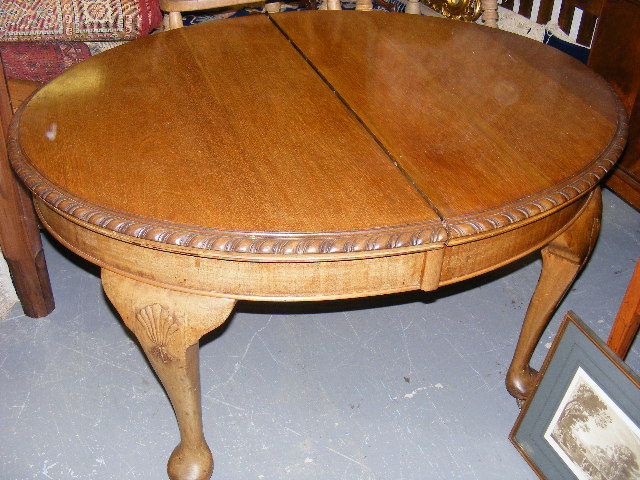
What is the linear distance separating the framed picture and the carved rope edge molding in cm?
36

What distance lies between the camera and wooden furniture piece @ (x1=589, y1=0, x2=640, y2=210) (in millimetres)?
1775

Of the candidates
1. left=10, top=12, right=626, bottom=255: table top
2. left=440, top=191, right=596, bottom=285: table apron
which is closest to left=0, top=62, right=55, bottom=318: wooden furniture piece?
left=10, top=12, right=626, bottom=255: table top

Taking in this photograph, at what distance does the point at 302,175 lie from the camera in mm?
930

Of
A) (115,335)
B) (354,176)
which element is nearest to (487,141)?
(354,176)

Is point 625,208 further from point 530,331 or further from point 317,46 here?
point 317,46

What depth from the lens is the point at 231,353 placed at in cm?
158

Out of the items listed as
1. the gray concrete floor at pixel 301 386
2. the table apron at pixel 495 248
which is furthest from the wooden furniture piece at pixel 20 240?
the table apron at pixel 495 248

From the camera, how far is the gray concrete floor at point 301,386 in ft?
4.33

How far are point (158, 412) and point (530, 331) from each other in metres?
0.86

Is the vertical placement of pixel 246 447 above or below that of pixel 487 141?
below

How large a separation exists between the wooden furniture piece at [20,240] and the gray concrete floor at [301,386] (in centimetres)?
7

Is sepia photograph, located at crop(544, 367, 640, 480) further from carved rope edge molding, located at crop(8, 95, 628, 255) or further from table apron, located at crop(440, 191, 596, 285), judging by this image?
carved rope edge molding, located at crop(8, 95, 628, 255)

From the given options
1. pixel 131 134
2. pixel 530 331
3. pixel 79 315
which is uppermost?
pixel 131 134

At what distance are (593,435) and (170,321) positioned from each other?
2.64ft
